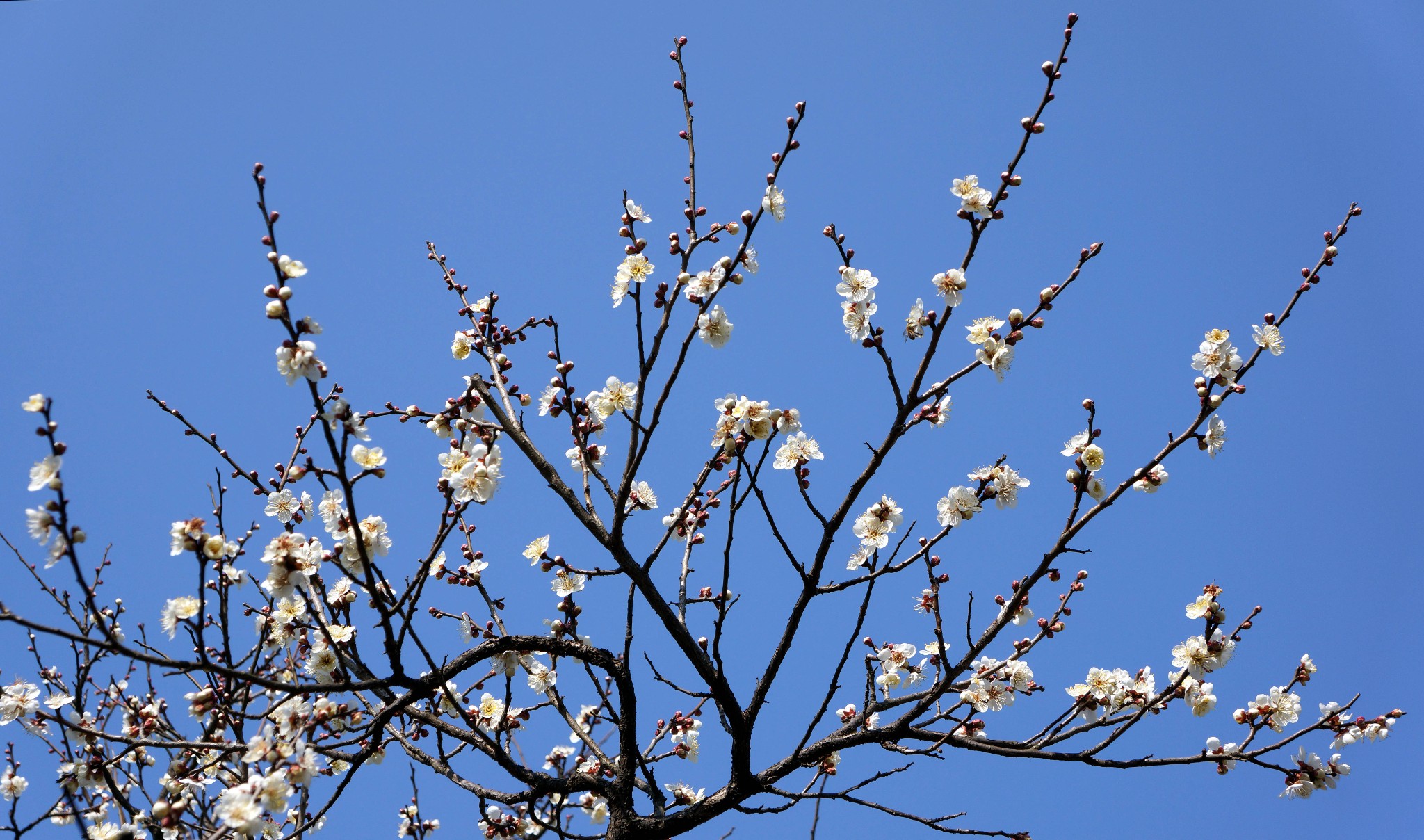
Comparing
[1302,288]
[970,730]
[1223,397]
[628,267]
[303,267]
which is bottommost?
[970,730]

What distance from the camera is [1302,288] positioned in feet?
9.73

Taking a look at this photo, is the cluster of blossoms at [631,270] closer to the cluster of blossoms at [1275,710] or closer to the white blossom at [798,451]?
the white blossom at [798,451]

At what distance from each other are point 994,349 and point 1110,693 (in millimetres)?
1409

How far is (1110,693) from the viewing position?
10.5ft

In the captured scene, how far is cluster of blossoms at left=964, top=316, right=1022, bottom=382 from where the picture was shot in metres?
2.94

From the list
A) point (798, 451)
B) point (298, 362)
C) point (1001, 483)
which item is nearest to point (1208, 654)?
point (1001, 483)

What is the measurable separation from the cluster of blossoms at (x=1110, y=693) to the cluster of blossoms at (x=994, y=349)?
126cm

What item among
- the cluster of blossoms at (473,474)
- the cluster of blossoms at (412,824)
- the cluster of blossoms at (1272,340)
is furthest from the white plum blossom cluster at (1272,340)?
the cluster of blossoms at (412,824)

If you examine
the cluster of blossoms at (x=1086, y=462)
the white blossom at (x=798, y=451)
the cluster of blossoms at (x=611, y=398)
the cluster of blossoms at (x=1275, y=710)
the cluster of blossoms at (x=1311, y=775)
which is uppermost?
the cluster of blossoms at (x=611, y=398)

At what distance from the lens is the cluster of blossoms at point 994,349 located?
9.63 ft

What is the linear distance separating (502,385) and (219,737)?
1.80 m

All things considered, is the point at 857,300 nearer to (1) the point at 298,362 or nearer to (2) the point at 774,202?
(2) the point at 774,202

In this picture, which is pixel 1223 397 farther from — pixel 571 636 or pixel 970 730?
pixel 571 636

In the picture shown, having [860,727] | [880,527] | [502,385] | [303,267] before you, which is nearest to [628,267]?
[502,385]
